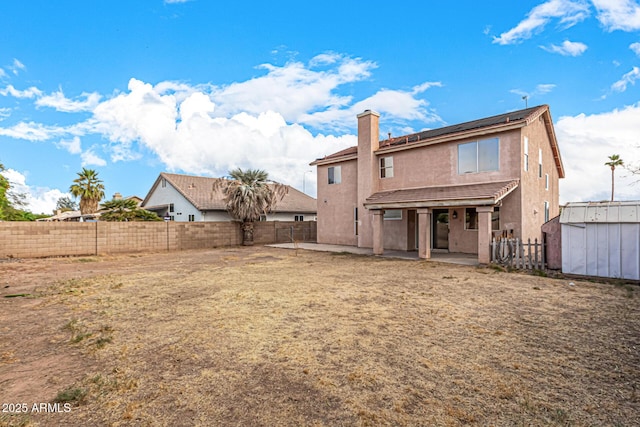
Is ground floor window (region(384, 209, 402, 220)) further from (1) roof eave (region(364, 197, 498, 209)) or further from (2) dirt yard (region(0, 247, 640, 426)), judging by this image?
(2) dirt yard (region(0, 247, 640, 426))

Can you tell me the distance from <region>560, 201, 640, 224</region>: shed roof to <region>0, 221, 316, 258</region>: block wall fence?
19108 mm

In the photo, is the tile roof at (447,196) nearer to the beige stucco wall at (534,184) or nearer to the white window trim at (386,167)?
the beige stucco wall at (534,184)

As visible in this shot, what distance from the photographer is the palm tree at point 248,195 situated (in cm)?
2272

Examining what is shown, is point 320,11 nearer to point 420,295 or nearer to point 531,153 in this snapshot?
point 531,153

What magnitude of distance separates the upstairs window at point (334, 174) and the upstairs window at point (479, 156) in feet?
26.6

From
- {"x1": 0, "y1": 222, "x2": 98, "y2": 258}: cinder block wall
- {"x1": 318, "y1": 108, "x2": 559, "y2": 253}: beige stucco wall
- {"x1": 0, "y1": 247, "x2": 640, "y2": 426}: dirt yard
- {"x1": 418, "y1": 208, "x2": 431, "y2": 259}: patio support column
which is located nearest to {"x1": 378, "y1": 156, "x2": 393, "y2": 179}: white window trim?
{"x1": 318, "y1": 108, "x2": 559, "y2": 253}: beige stucco wall

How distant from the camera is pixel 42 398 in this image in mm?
3582

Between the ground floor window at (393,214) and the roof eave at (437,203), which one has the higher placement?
the roof eave at (437,203)

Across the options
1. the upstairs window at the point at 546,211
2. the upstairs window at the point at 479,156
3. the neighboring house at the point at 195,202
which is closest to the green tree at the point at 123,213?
the neighboring house at the point at 195,202

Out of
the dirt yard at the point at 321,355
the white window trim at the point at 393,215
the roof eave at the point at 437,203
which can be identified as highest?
the roof eave at the point at 437,203

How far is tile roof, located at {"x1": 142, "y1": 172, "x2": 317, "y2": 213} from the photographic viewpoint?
27.2 metres

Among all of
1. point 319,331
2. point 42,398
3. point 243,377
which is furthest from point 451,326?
point 42,398

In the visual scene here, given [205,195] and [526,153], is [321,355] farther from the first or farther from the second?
[205,195]

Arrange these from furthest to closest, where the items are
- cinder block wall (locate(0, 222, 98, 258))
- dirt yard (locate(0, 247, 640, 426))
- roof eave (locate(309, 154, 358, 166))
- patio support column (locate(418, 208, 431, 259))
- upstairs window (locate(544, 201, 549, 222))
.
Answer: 1. roof eave (locate(309, 154, 358, 166))
2. upstairs window (locate(544, 201, 549, 222))
3. cinder block wall (locate(0, 222, 98, 258))
4. patio support column (locate(418, 208, 431, 259))
5. dirt yard (locate(0, 247, 640, 426))
